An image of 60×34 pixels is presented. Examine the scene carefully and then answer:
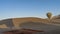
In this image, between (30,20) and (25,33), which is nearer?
(25,33)

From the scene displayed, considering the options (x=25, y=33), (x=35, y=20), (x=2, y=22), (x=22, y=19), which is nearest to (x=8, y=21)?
(x=2, y=22)

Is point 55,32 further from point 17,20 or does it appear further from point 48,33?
point 17,20

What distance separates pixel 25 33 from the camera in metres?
8.76

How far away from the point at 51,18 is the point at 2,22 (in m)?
7.00

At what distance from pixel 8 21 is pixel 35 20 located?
162 inches

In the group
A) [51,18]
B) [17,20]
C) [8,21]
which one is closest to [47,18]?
[51,18]

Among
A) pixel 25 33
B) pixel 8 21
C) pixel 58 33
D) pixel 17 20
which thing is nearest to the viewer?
pixel 58 33

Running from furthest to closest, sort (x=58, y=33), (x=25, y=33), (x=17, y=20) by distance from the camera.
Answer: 1. (x=17, y=20)
2. (x=25, y=33)
3. (x=58, y=33)

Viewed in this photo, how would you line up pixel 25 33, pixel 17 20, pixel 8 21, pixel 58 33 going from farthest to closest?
pixel 17 20, pixel 8 21, pixel 25 33, pixel 58 33

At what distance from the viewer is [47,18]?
20.7m

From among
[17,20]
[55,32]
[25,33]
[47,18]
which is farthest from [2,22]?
[55,32]

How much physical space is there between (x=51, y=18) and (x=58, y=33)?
1286 cm

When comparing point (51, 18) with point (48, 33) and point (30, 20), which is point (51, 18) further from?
point (48, 33)

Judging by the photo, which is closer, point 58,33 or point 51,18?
point 58,33
